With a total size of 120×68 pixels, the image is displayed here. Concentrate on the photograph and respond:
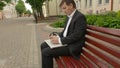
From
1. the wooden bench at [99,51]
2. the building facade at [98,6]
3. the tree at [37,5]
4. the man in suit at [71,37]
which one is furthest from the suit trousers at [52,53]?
the tree at [37,5]

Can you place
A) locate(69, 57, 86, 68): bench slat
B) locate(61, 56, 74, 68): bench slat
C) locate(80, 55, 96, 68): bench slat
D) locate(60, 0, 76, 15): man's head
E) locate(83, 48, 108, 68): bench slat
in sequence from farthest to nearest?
locate(60, 0, 76, 15): man's head → locate(61, 56, 74, 68): bench slat → locate(69, 57, 86, 68): bench slat → locate(80, 55, 96, 68): bench slat → locate(83, 48, 108, 68): bench slat

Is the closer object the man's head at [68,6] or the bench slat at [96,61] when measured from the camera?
the bench slat at [96,61]

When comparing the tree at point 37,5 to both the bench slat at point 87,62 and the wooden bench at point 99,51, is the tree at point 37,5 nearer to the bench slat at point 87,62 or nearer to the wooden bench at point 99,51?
the wooden bench at point 99,51

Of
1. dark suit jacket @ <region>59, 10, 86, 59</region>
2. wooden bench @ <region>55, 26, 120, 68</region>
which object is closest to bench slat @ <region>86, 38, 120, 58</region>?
wooden bench @ <region>55, 26, 120, 68</region>

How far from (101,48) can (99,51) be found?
0.24 feet

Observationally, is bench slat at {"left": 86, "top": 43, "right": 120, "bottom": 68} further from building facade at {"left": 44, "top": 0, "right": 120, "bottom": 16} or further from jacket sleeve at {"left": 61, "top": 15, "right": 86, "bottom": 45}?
building facade at {"left": 44, "top": 0, "right": 120, "bottom": 16}

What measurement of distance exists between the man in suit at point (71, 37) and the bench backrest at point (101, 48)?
148 mm

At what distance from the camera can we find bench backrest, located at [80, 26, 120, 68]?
2934mm

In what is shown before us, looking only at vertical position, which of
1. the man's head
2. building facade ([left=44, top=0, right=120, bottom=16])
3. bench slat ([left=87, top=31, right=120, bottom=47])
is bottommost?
bench slat ([left=87, top=31, right=120, bottom=47])

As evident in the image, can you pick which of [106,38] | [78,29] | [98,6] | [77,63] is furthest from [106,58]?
[98,6]

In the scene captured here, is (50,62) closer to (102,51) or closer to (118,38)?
(102,51)

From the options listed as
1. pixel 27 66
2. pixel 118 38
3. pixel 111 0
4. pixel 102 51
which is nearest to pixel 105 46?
pixel 102 51

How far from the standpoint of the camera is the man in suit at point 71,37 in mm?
4055

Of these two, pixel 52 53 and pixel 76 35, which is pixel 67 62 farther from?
pixel 76 35
